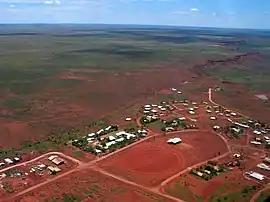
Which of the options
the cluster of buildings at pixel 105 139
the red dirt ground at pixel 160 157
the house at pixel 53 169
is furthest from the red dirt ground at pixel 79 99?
the red dirt ground at pixel 160 157

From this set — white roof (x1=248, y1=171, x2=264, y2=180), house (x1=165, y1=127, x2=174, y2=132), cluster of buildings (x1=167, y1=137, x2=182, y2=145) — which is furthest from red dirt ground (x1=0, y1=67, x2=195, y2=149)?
white roof (x1=248, y1=171, x2=264, y2=180)

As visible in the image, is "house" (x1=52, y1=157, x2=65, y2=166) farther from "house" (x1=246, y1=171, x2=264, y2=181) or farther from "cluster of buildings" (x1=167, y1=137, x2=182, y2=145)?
"house" (x1=246, y1=171, x2=264, y2=181)

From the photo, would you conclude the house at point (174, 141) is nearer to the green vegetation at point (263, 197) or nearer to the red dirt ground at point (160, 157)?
the red dirt ground at point (160, 157)

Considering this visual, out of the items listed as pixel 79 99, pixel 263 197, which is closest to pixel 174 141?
pixel 263 197

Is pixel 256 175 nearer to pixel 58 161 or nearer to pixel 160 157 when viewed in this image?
pixel 160 157

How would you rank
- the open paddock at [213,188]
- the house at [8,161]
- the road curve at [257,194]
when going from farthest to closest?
1. the house at [8,161]
2. the open paddock at [213,188]
3. the road curve at [257,194]
